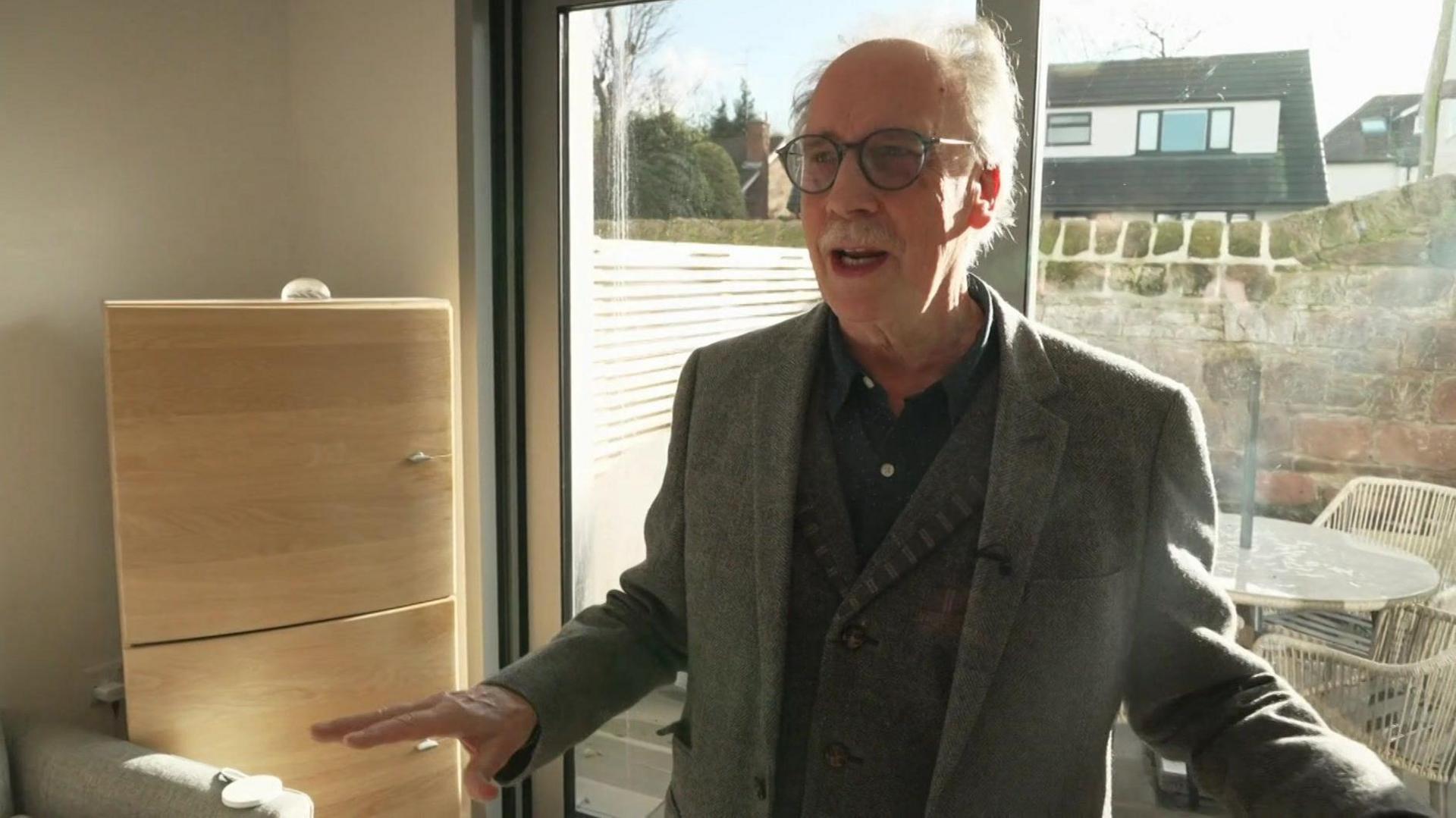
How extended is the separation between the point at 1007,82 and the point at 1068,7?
0.73 meters

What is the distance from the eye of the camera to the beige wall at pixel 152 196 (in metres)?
2.23

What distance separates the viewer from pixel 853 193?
1132 mm

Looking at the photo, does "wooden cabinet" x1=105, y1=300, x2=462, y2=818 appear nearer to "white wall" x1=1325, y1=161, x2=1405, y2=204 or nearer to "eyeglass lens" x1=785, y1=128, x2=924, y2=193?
"eyeglass lens" x1=785, y1=128, x2=924, y2=193

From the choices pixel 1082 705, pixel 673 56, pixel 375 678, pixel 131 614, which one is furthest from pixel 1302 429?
pixel 131 614

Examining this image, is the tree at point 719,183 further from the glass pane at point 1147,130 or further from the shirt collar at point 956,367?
the shirt collar at point 956,367

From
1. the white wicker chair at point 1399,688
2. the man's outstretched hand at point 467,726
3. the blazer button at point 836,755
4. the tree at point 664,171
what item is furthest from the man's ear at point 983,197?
the tree at point 664,171

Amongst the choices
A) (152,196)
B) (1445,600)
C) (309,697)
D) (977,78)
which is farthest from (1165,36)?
(152,196)

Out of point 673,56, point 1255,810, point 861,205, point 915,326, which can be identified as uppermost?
point 673,56

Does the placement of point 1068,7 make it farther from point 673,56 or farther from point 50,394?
point 50,394

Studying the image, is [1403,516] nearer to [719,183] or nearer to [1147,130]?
[1147,130]

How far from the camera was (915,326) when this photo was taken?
3.82 ft

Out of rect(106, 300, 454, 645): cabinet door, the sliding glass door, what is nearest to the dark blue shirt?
the sliding glass door

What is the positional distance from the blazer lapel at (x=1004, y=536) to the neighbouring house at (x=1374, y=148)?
2.85 feet

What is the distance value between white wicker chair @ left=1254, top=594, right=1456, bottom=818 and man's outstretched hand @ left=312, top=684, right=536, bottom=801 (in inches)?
52.2
